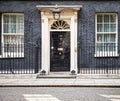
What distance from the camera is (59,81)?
803 inches

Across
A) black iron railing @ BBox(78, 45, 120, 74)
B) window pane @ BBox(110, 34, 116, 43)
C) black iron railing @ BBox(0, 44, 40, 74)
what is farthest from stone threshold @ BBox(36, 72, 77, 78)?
window pane @ BBox(110, 34, 116, 43)

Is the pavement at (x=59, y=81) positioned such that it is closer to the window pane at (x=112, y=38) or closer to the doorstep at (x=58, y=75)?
the doorstep at (x=58, y=75)

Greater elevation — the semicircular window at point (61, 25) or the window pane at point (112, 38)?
the semicircular window at point (61, 25)

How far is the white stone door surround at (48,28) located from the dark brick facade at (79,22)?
282 millimetres

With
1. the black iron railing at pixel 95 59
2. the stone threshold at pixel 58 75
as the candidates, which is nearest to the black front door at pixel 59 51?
the stone threshold at pixel 58 75

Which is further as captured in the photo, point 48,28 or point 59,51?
point 59,51

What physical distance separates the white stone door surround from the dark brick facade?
0.28m

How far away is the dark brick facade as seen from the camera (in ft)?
79.9

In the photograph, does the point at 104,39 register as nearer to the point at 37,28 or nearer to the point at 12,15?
the point at 37,28

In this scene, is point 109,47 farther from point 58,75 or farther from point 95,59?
point 58,75

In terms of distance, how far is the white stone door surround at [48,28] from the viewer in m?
24.2

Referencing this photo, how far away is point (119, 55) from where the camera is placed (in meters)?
24.3

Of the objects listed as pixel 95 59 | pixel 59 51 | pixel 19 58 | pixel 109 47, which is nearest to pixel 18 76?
pixel 19 58

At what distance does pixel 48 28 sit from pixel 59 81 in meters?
5.02
